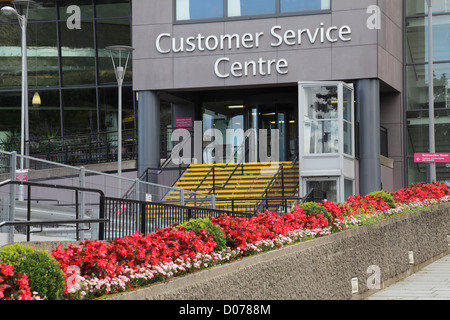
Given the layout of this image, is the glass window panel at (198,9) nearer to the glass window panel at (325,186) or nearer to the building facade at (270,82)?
the building facade at (270,82)

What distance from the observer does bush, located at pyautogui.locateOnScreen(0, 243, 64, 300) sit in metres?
5.79

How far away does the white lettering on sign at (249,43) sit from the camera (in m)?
31.3

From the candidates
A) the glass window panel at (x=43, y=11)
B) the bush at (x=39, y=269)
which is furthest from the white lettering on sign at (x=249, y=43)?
the bush at (x=39, y=269)

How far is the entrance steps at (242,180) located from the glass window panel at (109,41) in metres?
10.1

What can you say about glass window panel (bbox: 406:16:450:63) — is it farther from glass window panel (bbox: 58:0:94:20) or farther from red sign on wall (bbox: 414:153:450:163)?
glass window panel (bbox: 58:0:94:20)

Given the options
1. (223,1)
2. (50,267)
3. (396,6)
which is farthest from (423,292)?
(396,6)

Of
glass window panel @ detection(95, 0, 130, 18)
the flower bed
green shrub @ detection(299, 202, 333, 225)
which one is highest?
glass window panel @ detection(95, 0, 130, 18)

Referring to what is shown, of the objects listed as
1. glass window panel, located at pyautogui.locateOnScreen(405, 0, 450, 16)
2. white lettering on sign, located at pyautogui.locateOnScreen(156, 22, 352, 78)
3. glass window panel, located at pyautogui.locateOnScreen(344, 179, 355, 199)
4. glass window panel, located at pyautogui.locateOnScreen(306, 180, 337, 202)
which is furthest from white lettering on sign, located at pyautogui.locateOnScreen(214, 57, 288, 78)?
glass window panel, located at pyautogui.locateOnScreen(405, 0, 450, 16)

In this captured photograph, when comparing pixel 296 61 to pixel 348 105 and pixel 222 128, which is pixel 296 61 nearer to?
pixel 348 105

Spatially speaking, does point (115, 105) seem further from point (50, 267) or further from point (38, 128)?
point (50, 267)

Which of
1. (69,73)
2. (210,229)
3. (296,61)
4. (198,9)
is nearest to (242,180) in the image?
(296,61)

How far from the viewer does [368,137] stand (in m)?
31.3

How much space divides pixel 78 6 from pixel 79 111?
18.0 feet

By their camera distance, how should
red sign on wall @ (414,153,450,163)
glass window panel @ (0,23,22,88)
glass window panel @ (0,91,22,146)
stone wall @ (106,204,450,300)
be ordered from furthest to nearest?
glass window panel @ (0,23,22,88) → glass window panel @ (0,91,22,146) → red sign on wall @ (414,153,450,163) → stone wall @ (106,204,450,300)
